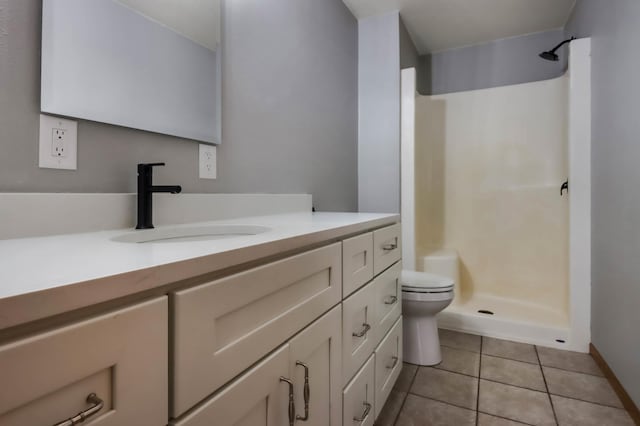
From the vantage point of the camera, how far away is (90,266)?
439mm

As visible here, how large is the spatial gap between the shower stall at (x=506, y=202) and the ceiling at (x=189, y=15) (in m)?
1.50

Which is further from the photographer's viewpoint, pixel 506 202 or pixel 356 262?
pixel 506 202

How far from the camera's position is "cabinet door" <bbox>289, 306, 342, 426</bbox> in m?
0.75

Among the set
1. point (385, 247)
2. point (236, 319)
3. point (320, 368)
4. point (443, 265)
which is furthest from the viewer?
point (443, 265)

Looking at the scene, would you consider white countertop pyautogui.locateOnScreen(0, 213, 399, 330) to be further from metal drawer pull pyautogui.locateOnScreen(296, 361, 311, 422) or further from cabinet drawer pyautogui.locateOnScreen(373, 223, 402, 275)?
cabinet drawer pyautogui.locateOnScreen(373, 223, 402, 275)

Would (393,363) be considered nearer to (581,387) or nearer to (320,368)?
(320,368)

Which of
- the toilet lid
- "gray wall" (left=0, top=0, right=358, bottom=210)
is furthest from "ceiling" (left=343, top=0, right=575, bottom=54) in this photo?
the toilet lid

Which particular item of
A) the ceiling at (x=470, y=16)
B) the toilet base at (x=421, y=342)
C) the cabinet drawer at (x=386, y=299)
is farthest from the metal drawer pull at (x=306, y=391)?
the ceiling at (x=470, y=16)

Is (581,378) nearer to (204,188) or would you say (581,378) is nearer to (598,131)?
(598,131)

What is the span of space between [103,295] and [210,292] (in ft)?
0.54

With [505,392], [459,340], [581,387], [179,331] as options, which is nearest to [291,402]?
[179,331]

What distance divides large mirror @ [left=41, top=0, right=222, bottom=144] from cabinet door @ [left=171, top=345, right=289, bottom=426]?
0.74m

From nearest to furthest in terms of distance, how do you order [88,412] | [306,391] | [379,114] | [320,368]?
[88,412]
[306,391]
[320,368]
[379,114]

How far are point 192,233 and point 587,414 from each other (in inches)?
68.3
